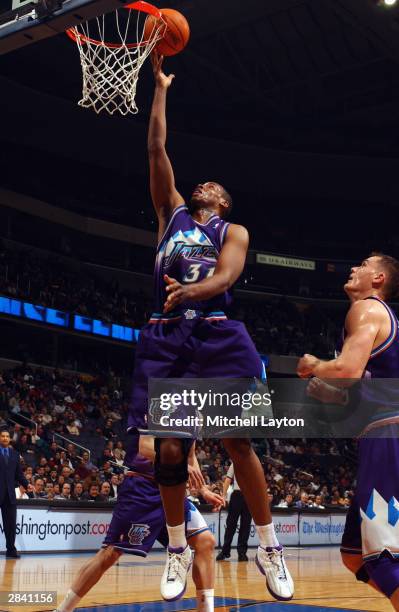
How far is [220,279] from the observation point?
4.35 metres

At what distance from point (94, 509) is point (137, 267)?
62.1 feet

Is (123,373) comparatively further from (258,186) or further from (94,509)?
(94,509)

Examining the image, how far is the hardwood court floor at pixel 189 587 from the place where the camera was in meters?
6.77

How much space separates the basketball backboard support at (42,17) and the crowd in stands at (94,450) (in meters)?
8.98

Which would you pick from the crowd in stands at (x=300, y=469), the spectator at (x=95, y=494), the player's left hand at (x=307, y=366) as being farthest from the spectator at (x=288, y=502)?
the player's left hand at (x=307, y=366)

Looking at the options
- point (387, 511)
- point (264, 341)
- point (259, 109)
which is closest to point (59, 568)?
point (387, 511)

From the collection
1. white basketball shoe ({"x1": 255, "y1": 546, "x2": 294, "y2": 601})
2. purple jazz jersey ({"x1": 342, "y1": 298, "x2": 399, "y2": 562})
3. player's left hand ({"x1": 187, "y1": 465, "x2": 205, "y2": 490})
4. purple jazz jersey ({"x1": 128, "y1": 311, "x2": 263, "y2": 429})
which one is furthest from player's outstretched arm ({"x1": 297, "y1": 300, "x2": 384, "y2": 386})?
white basketball shoe ({"x1": 255, "y1": 546, "x2": 294, "y2": 601})

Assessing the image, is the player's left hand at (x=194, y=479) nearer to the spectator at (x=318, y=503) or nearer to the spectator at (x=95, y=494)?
the spectator at (x=95, y=494)

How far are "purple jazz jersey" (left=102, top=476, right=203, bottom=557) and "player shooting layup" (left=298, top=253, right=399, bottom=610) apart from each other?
4.00ft

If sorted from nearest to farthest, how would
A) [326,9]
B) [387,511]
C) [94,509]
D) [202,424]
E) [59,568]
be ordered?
1. [387,511]
2. [202,424]
3. [59,568]
4. [94,509]
5. [326,9]

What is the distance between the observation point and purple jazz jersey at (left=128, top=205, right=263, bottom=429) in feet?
14.4

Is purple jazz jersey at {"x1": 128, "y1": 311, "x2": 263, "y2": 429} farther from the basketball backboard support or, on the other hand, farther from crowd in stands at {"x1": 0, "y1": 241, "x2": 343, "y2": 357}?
crowd in stands at {"x1": 0, "y1": 241, "x2": 343, "y2": 357}

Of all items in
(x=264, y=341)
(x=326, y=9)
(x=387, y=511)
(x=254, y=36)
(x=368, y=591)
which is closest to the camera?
(x=387, y=511)

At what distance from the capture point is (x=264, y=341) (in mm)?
31578
